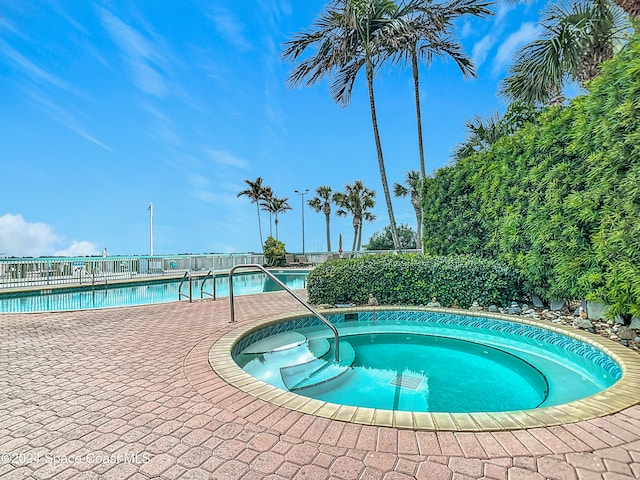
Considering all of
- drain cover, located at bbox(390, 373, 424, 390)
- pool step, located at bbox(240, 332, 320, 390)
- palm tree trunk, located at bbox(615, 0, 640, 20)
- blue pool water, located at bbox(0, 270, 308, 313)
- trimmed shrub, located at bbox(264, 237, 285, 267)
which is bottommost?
drain cover, located at bbox(390, 373, 424, 390)

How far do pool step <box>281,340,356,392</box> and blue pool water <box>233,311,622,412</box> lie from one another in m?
0.01

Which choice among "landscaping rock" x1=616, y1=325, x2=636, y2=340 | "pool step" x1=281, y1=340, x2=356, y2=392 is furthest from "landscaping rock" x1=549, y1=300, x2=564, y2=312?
"pool step" x1=281, y1=340, x2=356, y2=392

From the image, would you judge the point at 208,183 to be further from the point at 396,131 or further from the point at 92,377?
the point at 92,377

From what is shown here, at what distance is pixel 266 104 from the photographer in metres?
22.7

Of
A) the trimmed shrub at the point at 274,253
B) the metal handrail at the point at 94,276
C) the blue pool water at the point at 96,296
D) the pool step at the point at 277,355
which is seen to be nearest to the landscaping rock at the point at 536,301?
the pool step at the point at 277,355

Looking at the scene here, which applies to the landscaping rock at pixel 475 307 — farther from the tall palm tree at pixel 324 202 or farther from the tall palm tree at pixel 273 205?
the tall palm tree at pixel 324 202

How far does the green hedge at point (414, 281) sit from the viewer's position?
19.7ft

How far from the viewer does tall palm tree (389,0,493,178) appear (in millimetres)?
10164

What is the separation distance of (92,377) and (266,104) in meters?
22.6

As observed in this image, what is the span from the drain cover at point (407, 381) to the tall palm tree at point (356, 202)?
28.9 metres

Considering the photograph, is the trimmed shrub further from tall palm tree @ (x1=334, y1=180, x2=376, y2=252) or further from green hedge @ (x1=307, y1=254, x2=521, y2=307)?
green hedge @ (x1=307, y1=254, x2=521, y2=307)

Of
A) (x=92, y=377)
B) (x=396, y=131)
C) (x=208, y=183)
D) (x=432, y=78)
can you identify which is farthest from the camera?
(x=208, y=183)

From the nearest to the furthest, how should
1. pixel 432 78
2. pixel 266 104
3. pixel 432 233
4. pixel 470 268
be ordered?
pixel 470 268
pixel 432 233
pixel 432 78
pixel 266 104

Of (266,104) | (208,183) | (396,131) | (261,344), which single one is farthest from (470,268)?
(208,183)
